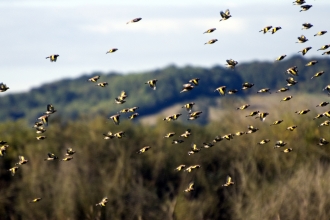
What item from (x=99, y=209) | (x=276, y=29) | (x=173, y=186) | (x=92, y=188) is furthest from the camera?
(x=173, y=186)

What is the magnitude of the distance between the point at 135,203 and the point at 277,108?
1991cm

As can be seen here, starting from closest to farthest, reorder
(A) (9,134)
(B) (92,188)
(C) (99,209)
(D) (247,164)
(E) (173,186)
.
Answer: (C) (99,209)
(B) (92,188)
(E) (173,186)
(D) (247,164)
(A) (9,134)

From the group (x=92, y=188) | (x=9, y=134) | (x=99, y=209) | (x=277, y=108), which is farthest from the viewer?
(x=277, y=108)

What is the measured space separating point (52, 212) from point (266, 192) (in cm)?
968

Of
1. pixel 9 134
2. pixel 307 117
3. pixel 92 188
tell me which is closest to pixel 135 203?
pixel 92 188

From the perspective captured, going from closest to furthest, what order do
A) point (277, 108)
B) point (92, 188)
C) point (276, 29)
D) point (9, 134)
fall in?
1. point (276, 29)
2. point (92, 188)
3. point (9, 134)
4. point (277, 108)

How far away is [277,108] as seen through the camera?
56.5 m

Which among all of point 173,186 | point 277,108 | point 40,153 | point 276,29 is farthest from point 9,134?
point 276,29

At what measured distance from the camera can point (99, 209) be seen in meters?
37.3

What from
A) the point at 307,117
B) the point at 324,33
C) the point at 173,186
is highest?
the point at 324,33

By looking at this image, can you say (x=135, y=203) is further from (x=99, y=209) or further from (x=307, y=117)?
(x=307, y=117)

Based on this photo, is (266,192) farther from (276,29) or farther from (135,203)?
(276,29)

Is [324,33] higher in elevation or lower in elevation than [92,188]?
higher

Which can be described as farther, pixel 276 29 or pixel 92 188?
pixel 92 188
